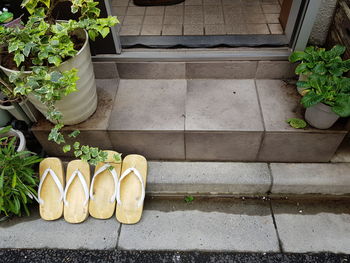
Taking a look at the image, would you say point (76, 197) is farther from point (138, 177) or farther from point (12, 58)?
point (12, 58)

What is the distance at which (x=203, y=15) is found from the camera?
2.78m

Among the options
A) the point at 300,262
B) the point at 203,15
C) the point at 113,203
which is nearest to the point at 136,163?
the point at 113,203

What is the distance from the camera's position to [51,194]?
6.82 ft

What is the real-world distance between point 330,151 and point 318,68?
2.21 feet

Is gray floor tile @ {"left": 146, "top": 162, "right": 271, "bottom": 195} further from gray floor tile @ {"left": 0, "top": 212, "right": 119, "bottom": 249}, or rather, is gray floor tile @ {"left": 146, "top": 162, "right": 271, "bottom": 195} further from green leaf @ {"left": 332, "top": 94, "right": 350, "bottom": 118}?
green leaf @ {"left": 332, "top": 94, "right": 350, "bottom": 118}

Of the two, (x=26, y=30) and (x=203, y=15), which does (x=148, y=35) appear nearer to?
(x=203, y=15)

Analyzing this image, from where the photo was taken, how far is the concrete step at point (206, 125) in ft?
6.38

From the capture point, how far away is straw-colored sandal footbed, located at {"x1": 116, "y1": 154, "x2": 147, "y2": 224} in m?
2.00

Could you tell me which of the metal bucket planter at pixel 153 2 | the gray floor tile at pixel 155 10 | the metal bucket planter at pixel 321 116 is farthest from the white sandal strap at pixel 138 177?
the metal bucket planter at pixel 153 2

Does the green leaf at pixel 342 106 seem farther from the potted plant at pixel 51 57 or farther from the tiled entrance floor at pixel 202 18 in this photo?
the potted plant at pixel 51 57

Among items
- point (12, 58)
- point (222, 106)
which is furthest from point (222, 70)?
point (12, 58)

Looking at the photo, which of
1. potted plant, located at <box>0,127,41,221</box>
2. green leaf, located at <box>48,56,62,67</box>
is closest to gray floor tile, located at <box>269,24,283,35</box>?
green leaf, located at <box>48,56,62,67</box>

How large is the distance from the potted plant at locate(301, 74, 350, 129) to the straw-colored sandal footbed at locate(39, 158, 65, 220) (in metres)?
1.89

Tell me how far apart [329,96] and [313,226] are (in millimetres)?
971
